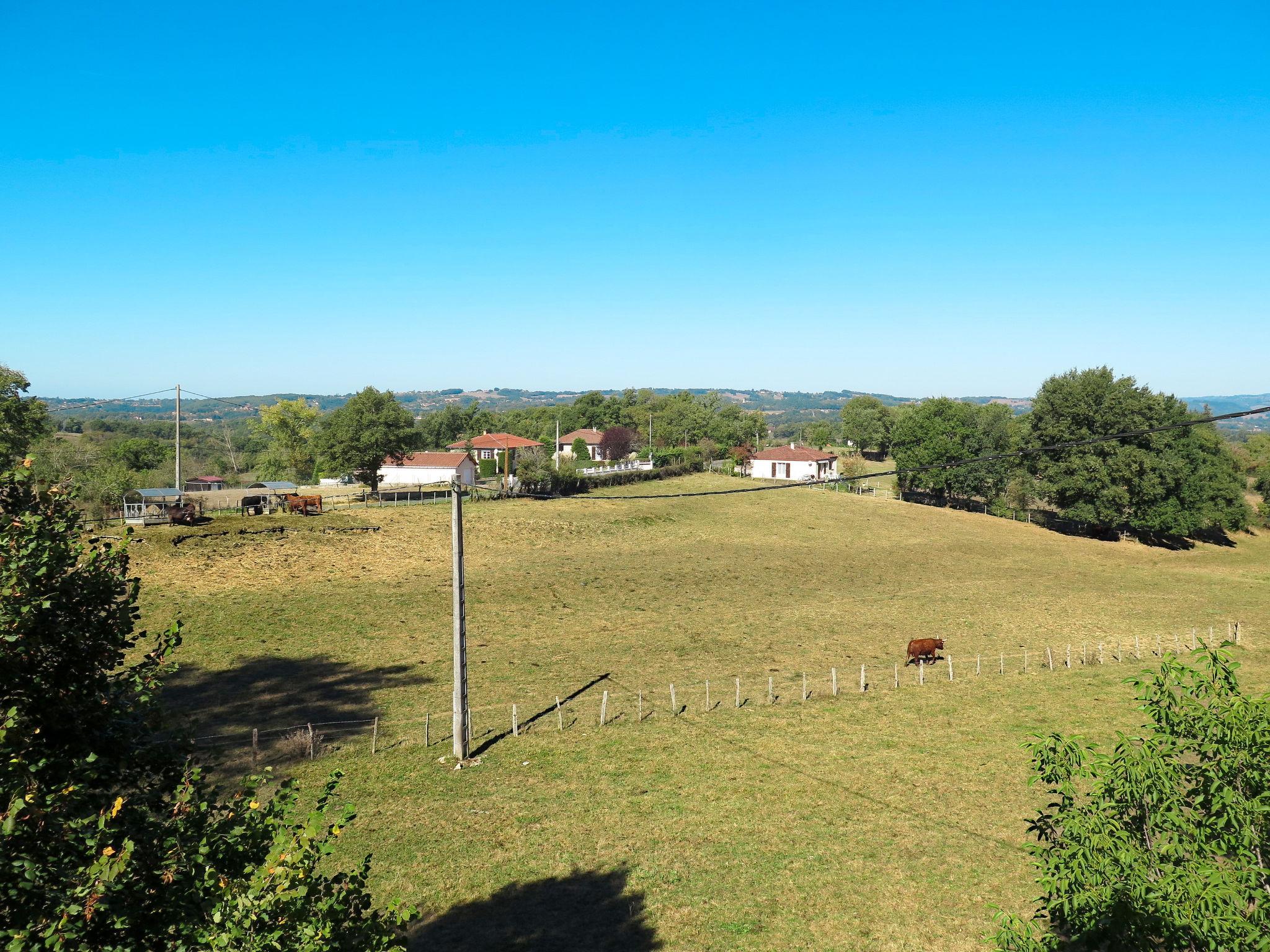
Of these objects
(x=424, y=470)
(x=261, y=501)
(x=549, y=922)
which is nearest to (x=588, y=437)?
(x=424, y=470)

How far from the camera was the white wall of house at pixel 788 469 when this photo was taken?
96.1m

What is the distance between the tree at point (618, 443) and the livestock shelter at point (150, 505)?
2711 inches

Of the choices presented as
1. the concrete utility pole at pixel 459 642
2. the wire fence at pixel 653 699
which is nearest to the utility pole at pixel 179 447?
the wire fence at pixel 653 699

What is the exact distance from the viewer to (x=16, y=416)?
40406mm

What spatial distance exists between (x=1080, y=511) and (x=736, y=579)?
41.6 metres

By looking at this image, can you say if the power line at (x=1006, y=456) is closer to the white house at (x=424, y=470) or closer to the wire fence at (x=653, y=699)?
the wire fence at (x=653, y=699)

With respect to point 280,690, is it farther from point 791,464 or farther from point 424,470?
point 791,464

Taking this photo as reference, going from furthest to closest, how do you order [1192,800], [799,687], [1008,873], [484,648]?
[484,648] < [799,687] < [1008,873] < [1192,800]

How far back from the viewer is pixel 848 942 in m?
14.3

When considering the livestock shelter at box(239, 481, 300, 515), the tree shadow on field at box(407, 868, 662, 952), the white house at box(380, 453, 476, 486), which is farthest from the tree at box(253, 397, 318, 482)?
the tree shadow on field at box(407, 868, 662, 952)

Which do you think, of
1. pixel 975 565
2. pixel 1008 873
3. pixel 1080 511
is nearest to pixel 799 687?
pixel 1008 873

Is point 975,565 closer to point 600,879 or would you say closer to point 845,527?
point 845,527

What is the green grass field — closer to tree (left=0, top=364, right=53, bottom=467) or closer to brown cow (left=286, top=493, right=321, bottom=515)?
brown cow (left=286, top=493, right=321, bottom=515)

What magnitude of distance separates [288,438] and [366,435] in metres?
50.9
